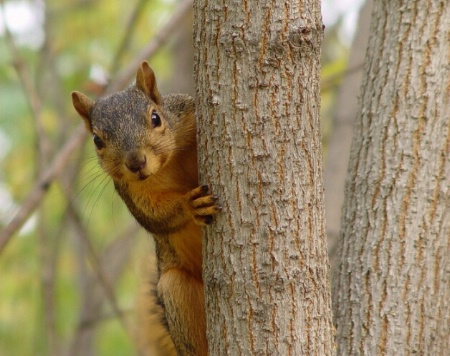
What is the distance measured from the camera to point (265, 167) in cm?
202

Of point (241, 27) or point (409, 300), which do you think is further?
point (409, 300)

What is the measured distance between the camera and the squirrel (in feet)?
8.94

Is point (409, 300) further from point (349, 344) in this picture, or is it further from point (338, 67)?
point (338, 67)

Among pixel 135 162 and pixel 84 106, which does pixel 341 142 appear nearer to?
pixel 84 106

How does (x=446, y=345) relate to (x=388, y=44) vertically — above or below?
below

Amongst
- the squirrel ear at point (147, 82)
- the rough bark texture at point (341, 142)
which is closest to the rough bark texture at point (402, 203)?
the squirrel ear at point (147, 82)

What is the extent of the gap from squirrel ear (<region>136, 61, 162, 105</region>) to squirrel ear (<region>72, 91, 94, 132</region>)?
0.23m

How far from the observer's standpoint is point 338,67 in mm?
4461

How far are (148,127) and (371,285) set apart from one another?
938 mm

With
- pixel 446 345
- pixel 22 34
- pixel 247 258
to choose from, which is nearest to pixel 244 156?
pixel 247 258

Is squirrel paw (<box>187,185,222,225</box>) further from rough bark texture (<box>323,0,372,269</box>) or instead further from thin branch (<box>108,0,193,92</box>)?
rough bark texture (<box>323,0,372,269</box>)

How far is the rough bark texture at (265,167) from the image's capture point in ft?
6.55

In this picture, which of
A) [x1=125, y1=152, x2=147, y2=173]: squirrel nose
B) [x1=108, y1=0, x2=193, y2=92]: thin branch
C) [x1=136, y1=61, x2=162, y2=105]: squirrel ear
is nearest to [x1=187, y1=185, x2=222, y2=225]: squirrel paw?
[x1=125, y1=152, x2=147, y2=173]: squirrel nose

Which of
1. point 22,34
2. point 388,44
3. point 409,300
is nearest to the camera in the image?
point 409,300
